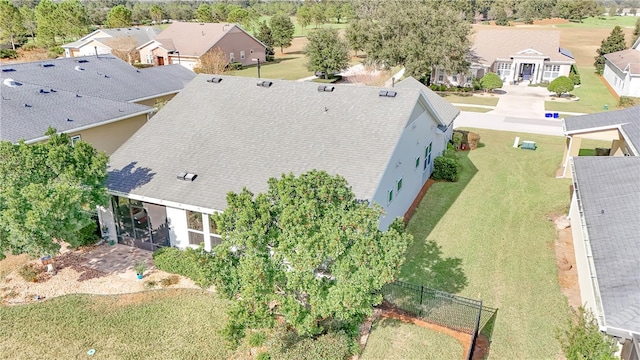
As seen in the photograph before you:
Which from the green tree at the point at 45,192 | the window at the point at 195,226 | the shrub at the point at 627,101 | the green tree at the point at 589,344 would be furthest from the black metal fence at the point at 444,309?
the shrub at the point at 627,101

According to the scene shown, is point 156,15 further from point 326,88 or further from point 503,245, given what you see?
point 503,245

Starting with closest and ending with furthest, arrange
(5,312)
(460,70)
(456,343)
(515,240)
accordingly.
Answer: (456,343)
(5,312)
(515,240)
(460,70)

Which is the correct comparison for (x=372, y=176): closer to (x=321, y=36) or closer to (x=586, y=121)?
(x=586, y=121)

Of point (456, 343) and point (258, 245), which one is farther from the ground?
point (258, 245)

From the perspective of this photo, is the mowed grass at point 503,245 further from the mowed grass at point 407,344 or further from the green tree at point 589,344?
the green tree at point 589,344

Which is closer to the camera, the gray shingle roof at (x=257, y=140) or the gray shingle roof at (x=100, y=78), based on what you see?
the gray shingle roof at (x=257, y=140)

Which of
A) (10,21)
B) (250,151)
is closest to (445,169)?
(250,151)

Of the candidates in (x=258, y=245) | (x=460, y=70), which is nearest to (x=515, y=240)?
(x=258, y=245)
